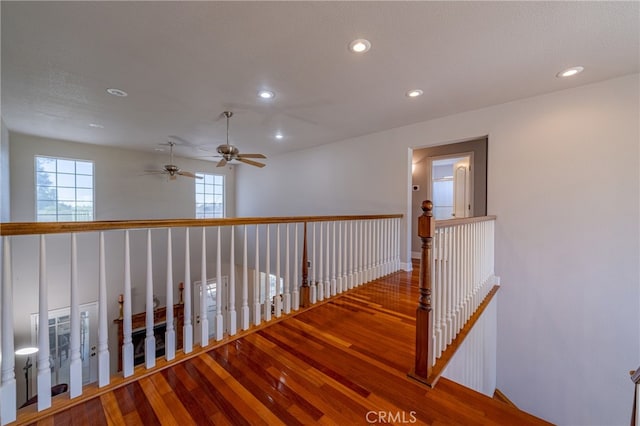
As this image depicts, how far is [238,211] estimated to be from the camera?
7.82 meters

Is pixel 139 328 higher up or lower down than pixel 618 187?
lower down

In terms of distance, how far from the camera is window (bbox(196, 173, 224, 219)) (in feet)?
23.7

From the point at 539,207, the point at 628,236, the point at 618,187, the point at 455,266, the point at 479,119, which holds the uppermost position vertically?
the point at 479,119

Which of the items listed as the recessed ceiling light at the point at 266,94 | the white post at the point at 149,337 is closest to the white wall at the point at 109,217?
the recessed ceiling light at the point at 266,94

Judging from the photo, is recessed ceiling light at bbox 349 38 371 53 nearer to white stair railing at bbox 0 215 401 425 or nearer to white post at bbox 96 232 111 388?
white stair railing at bbox 0 215 401 425

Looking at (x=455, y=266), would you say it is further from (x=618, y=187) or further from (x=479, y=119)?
(x=479, y=119)

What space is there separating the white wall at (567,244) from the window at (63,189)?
715 centimetres

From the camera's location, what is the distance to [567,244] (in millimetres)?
2863

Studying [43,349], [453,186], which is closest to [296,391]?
[43,349]

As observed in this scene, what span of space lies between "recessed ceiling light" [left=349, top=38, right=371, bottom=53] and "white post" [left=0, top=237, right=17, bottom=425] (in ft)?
8.18

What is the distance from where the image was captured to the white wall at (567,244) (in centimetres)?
256

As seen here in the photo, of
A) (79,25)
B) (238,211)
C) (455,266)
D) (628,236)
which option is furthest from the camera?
(238,211)

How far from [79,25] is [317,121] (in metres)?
2.75

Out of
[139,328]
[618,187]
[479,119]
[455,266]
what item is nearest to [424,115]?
[479,119]
